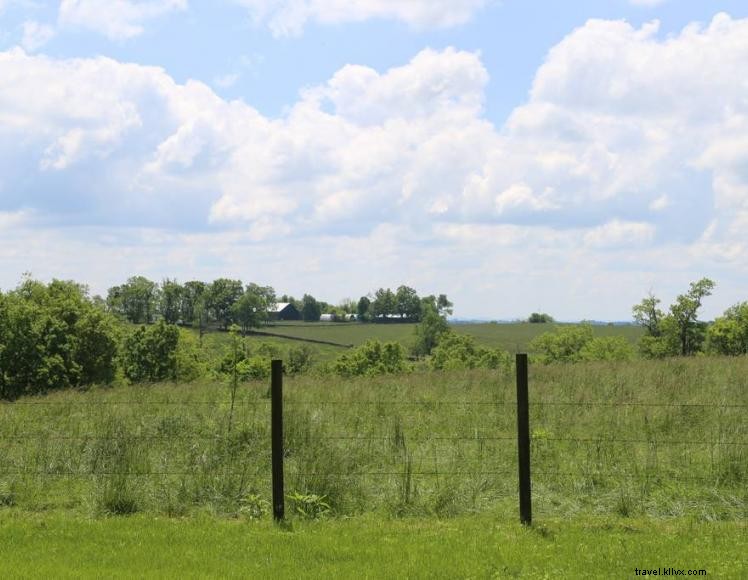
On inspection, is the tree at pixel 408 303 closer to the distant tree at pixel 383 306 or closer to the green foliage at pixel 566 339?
the distant tree at pixel 383 306

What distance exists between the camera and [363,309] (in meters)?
179

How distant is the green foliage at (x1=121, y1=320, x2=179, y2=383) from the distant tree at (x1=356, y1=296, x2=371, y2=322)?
12309 cm

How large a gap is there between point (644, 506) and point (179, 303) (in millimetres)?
132380

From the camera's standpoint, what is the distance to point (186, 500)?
10.4 m

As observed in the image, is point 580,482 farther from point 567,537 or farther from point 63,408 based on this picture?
point 63,408

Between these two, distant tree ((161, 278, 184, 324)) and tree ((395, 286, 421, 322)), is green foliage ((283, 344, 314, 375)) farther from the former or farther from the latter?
tree ((395, 286, 421, 322))

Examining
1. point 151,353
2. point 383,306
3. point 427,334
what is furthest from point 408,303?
point 151,353

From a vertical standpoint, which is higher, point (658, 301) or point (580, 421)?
point (658, 301)

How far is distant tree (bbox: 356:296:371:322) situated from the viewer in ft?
582

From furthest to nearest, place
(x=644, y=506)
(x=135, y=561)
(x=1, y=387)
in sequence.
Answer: (x=1, y=387) < (x=644, y=506) < (x=135, y=561)

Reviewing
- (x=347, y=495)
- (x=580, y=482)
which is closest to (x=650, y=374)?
(x=580, y=482)

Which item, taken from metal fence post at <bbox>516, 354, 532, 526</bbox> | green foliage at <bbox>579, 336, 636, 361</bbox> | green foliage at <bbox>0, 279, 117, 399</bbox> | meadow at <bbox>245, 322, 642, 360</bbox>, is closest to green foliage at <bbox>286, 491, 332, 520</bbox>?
metal fence post at <bbox>516, 354, 532, 526</bbox>

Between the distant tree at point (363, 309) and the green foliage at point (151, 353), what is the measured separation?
123090 millimetres

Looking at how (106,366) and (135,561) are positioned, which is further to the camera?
(106,366)
